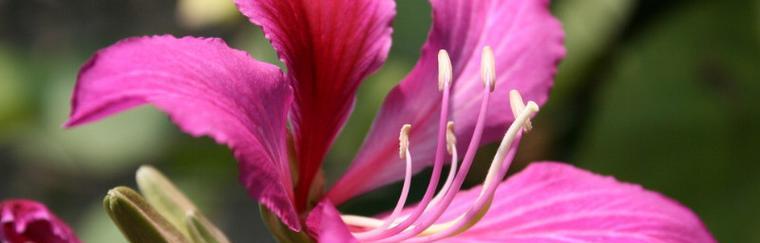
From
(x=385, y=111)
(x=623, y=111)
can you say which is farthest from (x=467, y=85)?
(x=623, y=111)

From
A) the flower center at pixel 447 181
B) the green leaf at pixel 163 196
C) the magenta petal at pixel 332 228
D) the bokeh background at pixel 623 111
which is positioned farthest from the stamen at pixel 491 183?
the bokeh background at pixel 623 111

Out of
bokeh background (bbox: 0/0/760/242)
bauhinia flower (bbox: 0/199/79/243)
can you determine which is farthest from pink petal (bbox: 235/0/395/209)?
bokeh background (bbox: 0/0/760/242)

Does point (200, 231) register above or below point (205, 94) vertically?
below

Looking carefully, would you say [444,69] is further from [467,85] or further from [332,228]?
[332,228]

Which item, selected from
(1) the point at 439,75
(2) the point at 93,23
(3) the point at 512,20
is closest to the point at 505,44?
(3) the point at 512,20

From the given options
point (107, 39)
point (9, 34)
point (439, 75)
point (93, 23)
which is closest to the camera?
point (439, 75)

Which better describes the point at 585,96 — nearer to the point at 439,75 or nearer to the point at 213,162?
the point at 213,162
